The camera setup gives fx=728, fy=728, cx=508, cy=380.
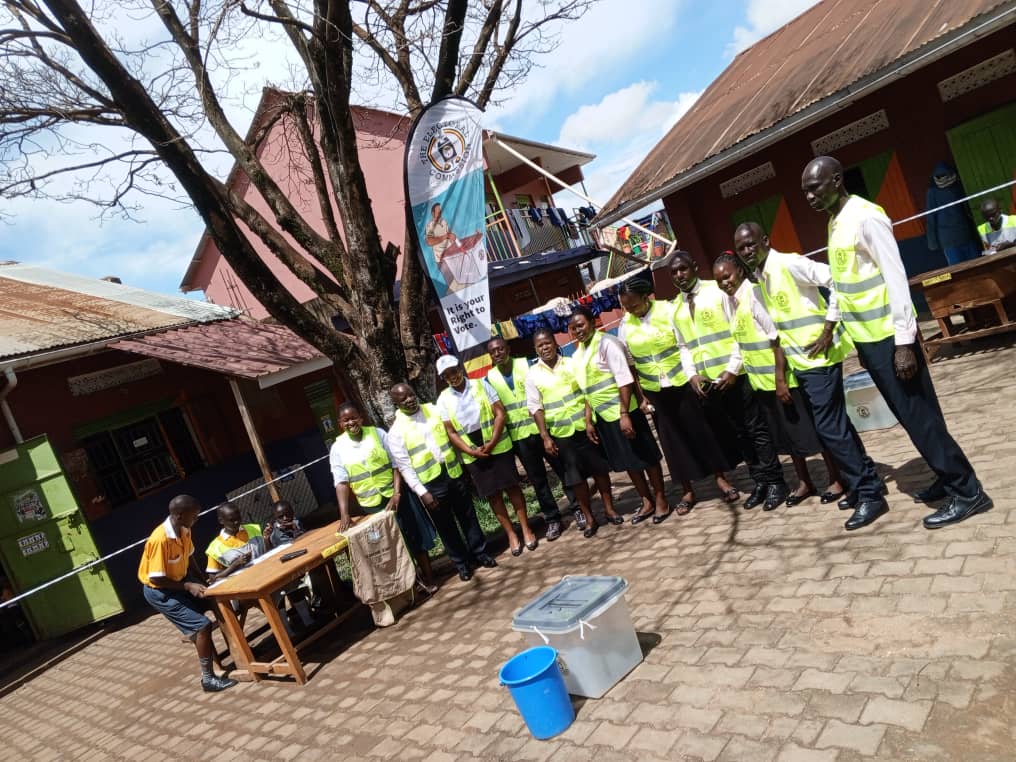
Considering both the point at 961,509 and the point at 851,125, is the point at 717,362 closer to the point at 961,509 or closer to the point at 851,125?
the point at 961,509

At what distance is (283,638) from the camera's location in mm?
5309

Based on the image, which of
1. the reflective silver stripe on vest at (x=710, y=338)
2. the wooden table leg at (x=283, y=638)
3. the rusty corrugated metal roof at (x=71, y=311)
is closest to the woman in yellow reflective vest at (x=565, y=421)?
the reflective silver stripe on vest at (x=710, y=338)

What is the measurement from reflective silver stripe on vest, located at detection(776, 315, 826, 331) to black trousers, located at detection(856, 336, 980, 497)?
445 millimetres

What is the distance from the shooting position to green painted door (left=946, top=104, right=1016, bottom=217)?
9133 millimetres

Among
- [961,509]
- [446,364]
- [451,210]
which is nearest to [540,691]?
[961,509]

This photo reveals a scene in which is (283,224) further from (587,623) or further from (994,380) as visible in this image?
Answer: (994,380)

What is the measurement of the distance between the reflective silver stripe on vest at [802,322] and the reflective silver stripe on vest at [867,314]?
293mm

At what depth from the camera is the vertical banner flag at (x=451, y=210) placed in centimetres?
666

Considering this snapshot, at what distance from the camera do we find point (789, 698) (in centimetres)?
301

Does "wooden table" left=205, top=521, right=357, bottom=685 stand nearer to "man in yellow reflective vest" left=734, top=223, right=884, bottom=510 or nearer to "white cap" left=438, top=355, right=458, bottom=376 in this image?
"white cap" left=438, top=355, right=458, bottom=376

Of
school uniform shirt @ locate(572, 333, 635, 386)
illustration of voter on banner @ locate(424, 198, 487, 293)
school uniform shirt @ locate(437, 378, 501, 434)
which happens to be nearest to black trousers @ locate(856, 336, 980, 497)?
school uniform shirt @ locate(572, 333, 635, 386)

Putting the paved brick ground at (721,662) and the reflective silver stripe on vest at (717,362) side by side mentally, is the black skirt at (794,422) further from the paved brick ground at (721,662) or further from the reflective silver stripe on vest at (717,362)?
the paved brick ground at (721,662)

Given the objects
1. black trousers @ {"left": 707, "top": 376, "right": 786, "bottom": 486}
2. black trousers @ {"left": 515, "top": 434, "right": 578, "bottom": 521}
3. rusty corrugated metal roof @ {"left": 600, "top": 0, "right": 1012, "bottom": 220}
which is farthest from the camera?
rusty corrugated metal roof @ {"left": 600, "top": 0, "right": 1012, "bottom": 220}

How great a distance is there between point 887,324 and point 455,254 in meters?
3.81
